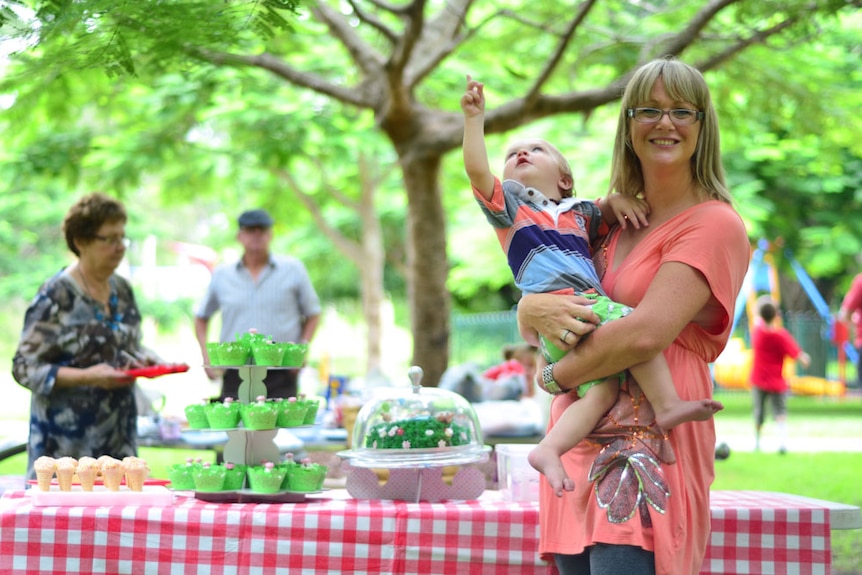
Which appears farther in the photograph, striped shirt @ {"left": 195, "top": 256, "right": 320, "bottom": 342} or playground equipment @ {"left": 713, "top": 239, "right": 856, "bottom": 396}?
playground equipment @ {"left": 713, "top": 239, "right": 856, "bottom": 396}

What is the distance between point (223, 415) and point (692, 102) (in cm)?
197

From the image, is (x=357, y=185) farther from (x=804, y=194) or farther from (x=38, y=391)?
(x=38, y=391)

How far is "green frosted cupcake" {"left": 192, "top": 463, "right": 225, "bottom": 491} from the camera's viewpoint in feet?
11.6

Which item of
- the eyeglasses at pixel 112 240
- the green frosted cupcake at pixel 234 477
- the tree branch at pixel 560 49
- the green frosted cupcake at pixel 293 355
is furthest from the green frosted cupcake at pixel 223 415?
the tree branch at pixel 560 49

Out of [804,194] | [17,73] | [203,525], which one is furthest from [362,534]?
[804,194]

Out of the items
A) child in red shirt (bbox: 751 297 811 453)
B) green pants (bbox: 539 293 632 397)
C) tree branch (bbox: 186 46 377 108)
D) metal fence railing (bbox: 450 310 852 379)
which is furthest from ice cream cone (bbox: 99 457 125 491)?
metal fence railing (bbox: 450 310 852 379)

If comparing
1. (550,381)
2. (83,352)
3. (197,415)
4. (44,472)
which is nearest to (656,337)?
(550,381)

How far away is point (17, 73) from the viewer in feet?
13.8

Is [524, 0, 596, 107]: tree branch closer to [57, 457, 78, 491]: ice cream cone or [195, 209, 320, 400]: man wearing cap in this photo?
→ [195, 209, 320, 400]: man wearing cap

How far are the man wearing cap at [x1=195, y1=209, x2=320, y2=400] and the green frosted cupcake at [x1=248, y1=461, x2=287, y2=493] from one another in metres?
3.68

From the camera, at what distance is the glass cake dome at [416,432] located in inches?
141

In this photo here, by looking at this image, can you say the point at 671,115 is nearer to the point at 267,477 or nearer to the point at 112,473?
the point at 267,477

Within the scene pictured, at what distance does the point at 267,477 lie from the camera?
3.54 m

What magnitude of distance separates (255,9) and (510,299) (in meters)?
27.9
